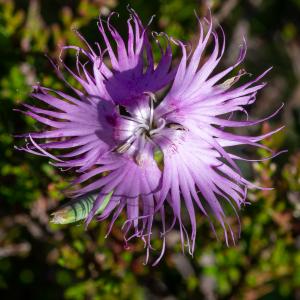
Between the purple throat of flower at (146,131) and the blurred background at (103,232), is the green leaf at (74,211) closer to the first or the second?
the purple throat of flower at (146,131)

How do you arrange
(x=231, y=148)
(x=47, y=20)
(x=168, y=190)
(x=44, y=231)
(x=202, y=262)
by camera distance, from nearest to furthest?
(x=168, y=190), (x=231, y=148), (x=44, y=231), (x=202, y=262), (x=47, y=20)

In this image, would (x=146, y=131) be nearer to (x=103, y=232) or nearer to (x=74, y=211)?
(x=74, y=211)

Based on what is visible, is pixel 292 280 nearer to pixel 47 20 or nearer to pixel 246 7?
pixel 246 7

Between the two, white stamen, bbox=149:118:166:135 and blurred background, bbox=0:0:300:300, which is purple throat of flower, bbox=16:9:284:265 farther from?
blurred background, bbox=0:0:300:300

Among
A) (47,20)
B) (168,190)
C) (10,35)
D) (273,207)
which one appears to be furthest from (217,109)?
(47,20)

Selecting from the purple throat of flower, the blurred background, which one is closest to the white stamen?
the purple throat of flower

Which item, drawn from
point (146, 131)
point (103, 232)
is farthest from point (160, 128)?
point (103, 232)
